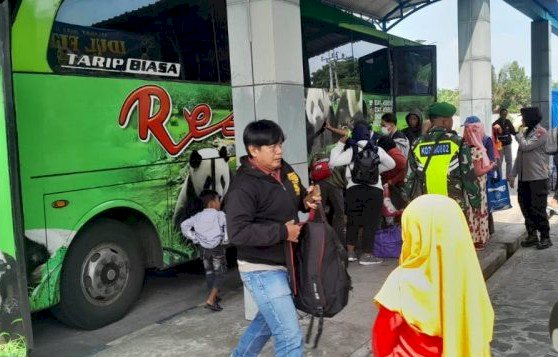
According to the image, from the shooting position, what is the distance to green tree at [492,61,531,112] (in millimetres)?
67169

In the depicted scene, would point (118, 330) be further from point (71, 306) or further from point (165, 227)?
point (165, 227)

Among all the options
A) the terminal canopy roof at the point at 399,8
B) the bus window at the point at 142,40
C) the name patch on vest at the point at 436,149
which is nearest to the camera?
the bus window at the point at 142,40

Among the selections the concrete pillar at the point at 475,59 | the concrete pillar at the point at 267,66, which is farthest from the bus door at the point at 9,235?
the concrete pillar at the point at 475,59

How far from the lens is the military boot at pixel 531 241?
791 centimetres

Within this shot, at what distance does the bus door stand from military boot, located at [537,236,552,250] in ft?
21.6

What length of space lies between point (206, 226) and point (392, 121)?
3835 mm

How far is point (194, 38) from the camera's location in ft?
20.1

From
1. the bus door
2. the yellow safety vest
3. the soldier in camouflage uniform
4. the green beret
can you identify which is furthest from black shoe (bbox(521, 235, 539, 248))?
the bus door

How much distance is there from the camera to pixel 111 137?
5258 mm

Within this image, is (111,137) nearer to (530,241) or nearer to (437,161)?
(437,161)

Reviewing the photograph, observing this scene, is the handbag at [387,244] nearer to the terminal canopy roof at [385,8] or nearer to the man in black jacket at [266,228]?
the man in black jacket at [266,228]

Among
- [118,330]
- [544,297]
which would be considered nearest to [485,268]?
[544,297]

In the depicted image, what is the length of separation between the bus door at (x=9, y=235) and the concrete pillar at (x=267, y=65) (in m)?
1.87

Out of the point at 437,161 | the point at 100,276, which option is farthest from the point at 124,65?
the point at 437,161
